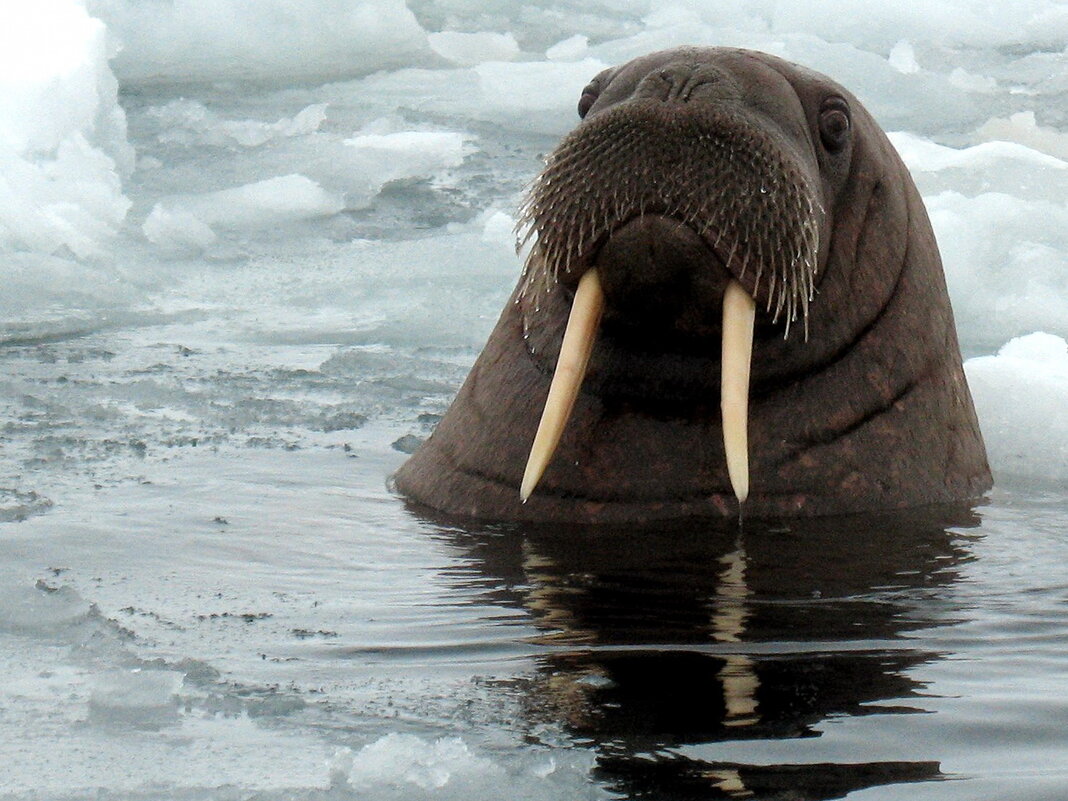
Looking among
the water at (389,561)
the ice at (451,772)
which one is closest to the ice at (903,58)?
the water at (389,561)

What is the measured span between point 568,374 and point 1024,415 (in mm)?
2903

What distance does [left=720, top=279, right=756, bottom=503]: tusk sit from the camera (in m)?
4.46

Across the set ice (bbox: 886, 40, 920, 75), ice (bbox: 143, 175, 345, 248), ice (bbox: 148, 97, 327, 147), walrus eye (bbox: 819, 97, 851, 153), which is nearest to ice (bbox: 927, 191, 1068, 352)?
ice (bbox: 143, 175, 345, 248)

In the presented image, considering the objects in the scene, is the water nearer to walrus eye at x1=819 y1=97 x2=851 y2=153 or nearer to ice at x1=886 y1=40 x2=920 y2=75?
walrus eye at x1=819 y1=97 x2=851 y2=153

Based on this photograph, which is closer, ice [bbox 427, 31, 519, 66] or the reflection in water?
the reflection in water

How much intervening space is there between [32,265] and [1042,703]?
26.6ft

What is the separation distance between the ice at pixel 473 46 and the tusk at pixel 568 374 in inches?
530

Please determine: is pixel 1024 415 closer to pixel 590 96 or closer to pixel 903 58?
pixel 590 96

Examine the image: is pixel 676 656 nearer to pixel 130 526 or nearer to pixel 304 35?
pixel 130 526

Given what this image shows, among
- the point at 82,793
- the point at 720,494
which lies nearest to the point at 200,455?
the point at 720,494

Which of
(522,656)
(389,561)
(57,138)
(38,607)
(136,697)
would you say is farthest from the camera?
(57,138)

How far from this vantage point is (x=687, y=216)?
453cm

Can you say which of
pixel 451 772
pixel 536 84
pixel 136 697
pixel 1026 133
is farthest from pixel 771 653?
pixel 536 84

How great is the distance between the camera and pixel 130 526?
5105 mm
